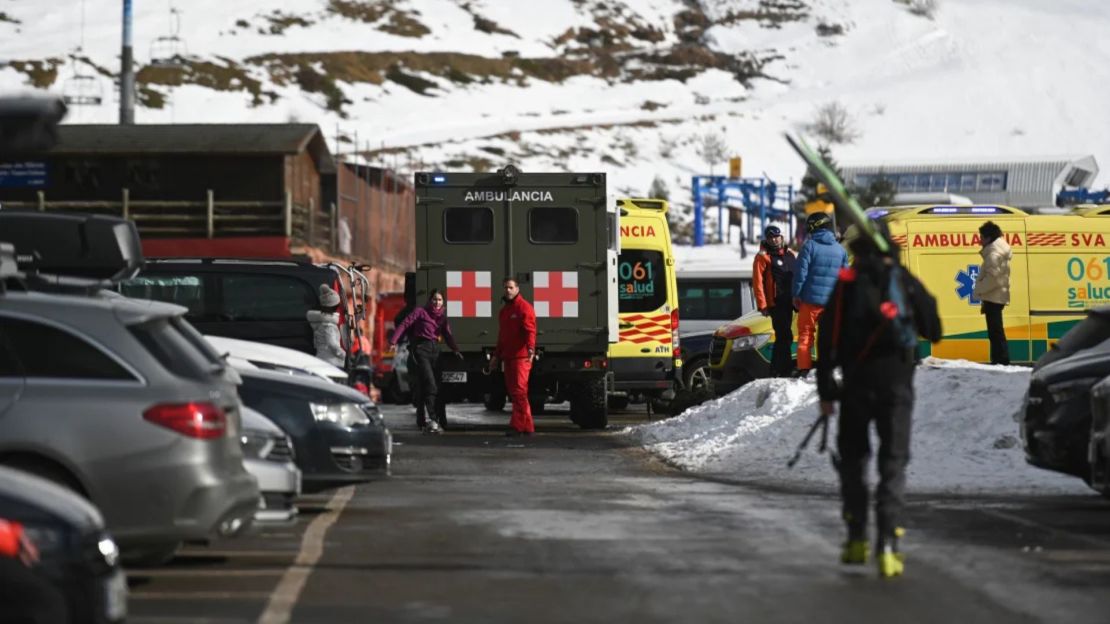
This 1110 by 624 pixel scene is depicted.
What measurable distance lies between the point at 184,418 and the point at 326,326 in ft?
35.5

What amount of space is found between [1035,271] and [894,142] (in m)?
148

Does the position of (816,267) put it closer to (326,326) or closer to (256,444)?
(326,326)

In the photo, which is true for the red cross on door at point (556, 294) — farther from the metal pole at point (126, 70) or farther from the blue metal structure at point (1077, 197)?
the metal pole at point (126, 70)

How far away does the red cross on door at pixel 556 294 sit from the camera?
26.8 metres

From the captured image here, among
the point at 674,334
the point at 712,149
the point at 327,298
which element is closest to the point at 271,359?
the point at 327,298

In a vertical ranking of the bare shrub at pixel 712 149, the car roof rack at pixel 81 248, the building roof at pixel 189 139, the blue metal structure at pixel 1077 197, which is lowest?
the car roof rack at pixel 81 248

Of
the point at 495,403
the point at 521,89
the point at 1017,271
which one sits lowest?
the point at 495,403

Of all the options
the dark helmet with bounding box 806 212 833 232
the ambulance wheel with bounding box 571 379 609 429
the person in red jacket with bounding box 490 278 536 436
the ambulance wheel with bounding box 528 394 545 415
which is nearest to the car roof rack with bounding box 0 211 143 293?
the dark helmet with bounding box 806 212 833 232

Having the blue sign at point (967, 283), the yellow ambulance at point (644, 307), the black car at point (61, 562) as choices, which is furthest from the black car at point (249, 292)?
the black car at point (61, 562)

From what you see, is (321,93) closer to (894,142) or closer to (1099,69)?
(894,142)

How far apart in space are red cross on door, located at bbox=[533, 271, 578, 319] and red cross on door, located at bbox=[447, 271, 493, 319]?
571mm

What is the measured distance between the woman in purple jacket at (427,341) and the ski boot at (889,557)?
48.9 ft

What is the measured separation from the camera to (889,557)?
1116 centimetres

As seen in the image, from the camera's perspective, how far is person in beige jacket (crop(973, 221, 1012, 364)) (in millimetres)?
23938
